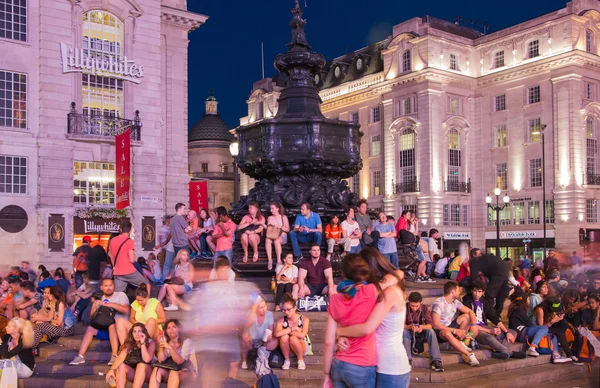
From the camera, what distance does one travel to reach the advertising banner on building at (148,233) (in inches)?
1266

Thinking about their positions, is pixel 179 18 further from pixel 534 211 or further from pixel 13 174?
pixel 534 211

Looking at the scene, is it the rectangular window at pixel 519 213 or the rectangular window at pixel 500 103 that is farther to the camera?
the rectangular window at pixel 500 103

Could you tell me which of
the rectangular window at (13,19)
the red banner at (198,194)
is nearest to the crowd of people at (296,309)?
the rectangular window at (13,19)

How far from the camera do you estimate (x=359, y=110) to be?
61031 mm

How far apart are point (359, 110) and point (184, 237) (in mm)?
47773

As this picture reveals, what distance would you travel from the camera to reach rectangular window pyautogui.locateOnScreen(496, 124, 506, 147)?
53.6 metres

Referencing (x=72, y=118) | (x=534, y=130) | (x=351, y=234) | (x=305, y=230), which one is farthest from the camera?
(x=534, y=130)

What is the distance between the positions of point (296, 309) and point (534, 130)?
43672 millimetres

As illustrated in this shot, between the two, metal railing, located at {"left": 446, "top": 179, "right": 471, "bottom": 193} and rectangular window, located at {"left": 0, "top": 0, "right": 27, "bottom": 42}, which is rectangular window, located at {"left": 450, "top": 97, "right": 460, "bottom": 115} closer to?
metal railing, located at {"left": 446, "top": 179, "right": 471, "bottom": 193}

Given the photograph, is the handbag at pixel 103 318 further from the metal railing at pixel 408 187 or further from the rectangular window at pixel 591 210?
the metal railing at pixel 408 187

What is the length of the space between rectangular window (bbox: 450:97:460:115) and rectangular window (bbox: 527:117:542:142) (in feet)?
19.3

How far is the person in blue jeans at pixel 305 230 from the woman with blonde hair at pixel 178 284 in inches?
94.9

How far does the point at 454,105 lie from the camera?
54.6 m

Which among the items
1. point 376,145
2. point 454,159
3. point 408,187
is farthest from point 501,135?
point 376,145
